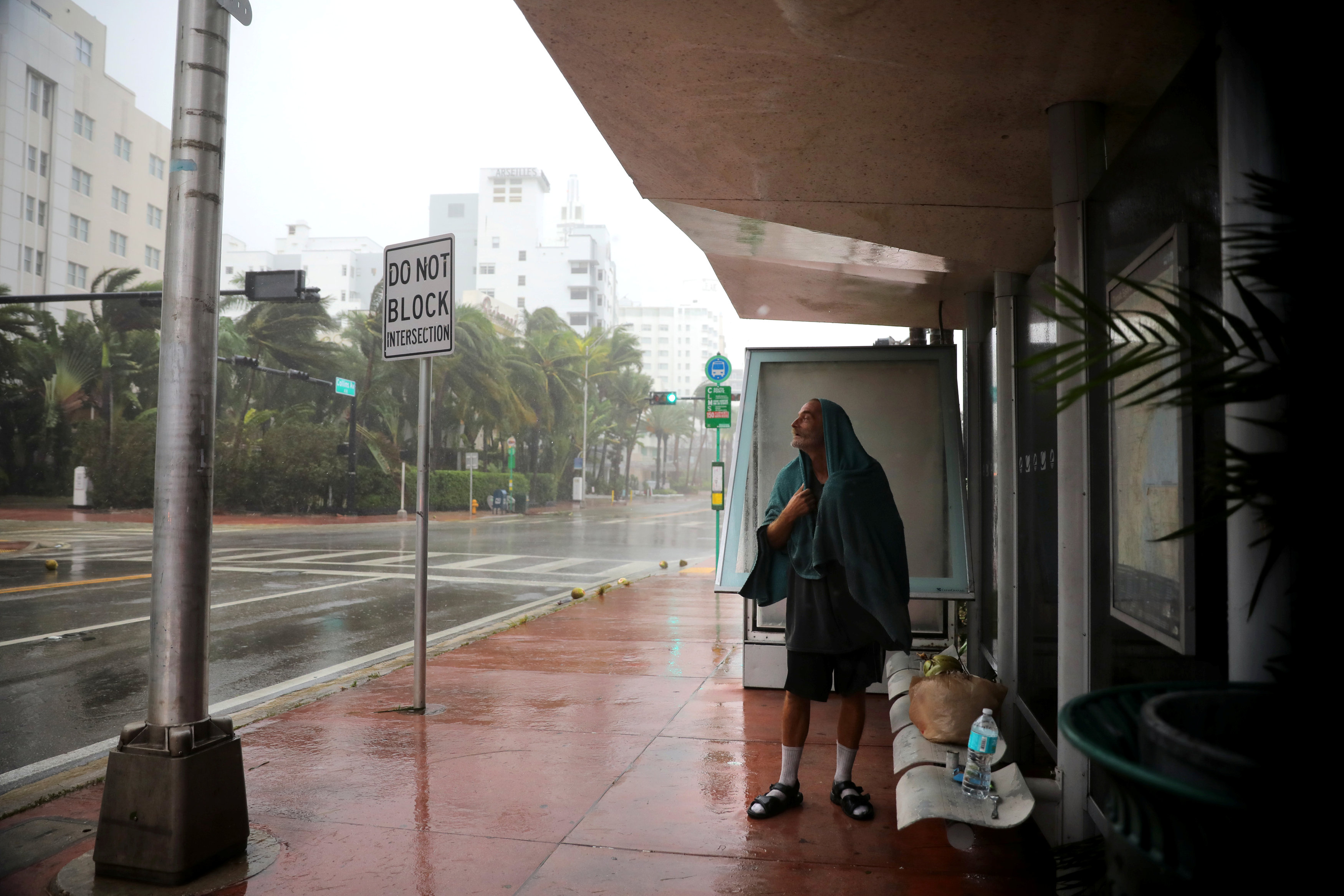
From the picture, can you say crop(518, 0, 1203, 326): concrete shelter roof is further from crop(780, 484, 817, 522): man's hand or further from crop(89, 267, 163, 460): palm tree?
crop(89, 267, 163, 460): palm tree

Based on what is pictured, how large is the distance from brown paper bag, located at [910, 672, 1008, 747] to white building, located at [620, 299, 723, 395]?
167110mm

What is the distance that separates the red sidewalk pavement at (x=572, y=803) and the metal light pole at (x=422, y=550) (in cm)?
24

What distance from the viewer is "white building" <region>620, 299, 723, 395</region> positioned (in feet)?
567

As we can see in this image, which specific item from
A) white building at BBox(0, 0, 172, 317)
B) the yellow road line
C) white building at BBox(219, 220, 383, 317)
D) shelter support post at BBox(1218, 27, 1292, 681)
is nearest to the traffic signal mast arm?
Answer: white building at BBox(0, 0, 172, 317)

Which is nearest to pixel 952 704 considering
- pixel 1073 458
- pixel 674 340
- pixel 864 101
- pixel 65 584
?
pixel 1073 458

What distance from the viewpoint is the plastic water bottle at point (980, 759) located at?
3.62 metres

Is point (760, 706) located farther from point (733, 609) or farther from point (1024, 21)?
point (733, 609)

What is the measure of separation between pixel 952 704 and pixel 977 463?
334 centimetres

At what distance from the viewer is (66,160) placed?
45781mm

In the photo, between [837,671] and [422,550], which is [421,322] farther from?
[837,671]

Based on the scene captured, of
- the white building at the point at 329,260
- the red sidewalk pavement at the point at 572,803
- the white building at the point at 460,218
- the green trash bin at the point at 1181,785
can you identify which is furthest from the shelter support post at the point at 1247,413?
the white building at the point at 460,218

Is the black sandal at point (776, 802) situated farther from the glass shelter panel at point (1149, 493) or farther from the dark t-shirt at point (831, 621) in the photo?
the glass shelter panel at point (1149, 493)

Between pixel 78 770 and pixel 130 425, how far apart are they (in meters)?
35.3

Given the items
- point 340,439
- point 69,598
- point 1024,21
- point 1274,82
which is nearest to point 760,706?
point 1024,21
